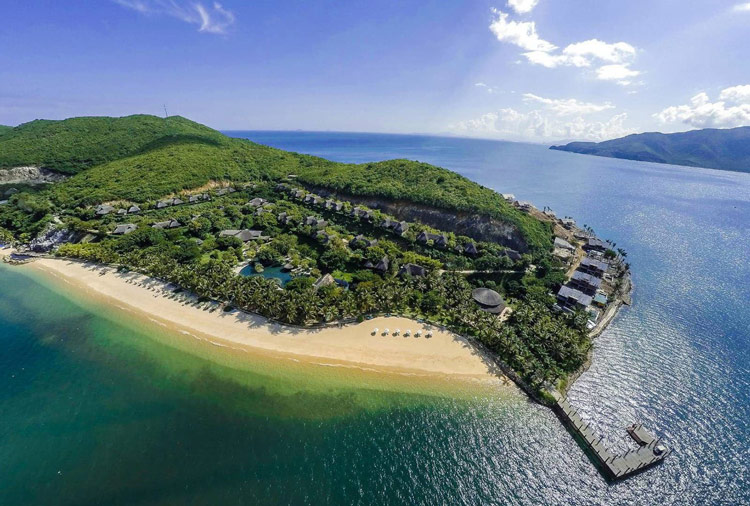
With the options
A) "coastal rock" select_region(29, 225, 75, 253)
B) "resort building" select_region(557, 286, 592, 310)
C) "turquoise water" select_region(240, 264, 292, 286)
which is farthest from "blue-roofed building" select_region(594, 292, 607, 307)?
"coastal rock" select_region(29, 225, 75, 253)

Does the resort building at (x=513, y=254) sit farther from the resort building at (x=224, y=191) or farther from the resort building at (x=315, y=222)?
the resort building at (x=224, y=191)

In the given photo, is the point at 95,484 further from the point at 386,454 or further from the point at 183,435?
the point at 386,454

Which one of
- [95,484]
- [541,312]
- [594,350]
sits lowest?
[95,484]

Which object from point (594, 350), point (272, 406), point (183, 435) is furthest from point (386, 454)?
point (594, 350)

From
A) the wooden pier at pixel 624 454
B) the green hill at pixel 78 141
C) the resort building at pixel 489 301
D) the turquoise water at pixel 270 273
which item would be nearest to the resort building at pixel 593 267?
the resort building at pixel 489 301

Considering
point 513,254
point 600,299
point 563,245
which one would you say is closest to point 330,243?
point 513,254
